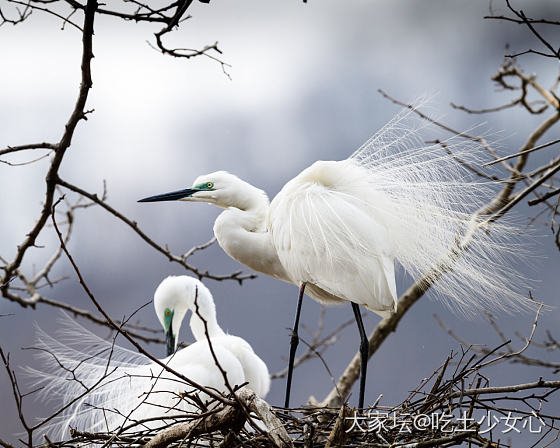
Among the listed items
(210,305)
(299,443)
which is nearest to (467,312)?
(299,443)

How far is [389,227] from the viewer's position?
226 cm

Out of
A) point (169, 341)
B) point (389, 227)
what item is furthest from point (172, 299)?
point (389, 227)

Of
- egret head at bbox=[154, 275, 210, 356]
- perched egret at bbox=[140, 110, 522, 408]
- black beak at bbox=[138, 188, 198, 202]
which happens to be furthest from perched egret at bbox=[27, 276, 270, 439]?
black beak at bbox=[138, 188, 198, 202]

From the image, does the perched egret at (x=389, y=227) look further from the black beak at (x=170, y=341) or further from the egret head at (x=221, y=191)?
the black beak at (x=170, y=341)

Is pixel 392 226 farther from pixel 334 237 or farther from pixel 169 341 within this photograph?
pixel 169 341

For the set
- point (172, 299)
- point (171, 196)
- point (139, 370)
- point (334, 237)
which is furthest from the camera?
point (172, 299)

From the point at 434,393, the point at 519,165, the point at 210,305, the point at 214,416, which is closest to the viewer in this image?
the point at 214,416

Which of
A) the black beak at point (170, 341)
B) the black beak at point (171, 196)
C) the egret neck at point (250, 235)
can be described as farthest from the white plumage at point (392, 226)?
the black beak at point (170, 341)

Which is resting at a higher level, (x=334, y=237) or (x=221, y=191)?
(x=221, y=191)

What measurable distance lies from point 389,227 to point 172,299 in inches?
39.0

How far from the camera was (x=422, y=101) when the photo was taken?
2395mm

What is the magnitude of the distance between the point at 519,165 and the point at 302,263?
1.71 m

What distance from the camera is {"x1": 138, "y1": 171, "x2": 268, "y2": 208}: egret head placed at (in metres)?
2.66

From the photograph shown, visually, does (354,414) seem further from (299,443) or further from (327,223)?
(327,223)
